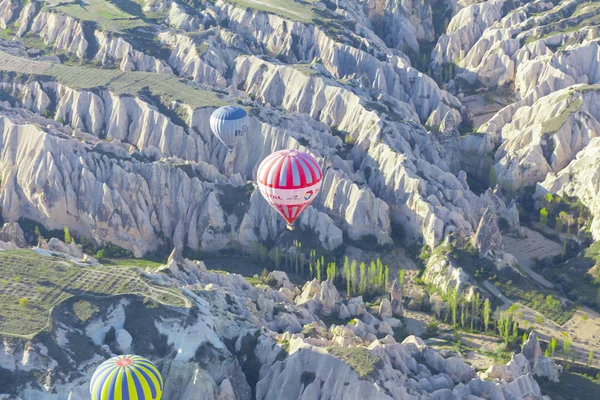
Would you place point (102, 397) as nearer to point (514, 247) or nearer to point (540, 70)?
point (514, 247)

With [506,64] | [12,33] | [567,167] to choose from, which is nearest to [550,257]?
[567,167]

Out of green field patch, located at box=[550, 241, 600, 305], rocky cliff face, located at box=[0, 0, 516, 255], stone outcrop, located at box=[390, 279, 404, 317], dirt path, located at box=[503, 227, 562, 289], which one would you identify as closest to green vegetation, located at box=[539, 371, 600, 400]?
green field patch, located at box=[550, 241, 600, 305]

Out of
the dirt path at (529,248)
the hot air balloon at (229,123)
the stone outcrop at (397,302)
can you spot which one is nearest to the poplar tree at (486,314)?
the stone outcrop at (397,302)

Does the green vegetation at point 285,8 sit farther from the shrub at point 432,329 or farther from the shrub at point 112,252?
the shrub at point 432,329

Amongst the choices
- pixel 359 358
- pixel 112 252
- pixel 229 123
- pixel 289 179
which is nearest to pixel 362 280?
pixel 289 179

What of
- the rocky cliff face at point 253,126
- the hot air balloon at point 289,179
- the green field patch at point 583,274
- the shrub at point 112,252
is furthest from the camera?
the rocky cliff face at point 253,126

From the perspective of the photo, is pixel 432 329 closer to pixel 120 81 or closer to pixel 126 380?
pixel 126 380
